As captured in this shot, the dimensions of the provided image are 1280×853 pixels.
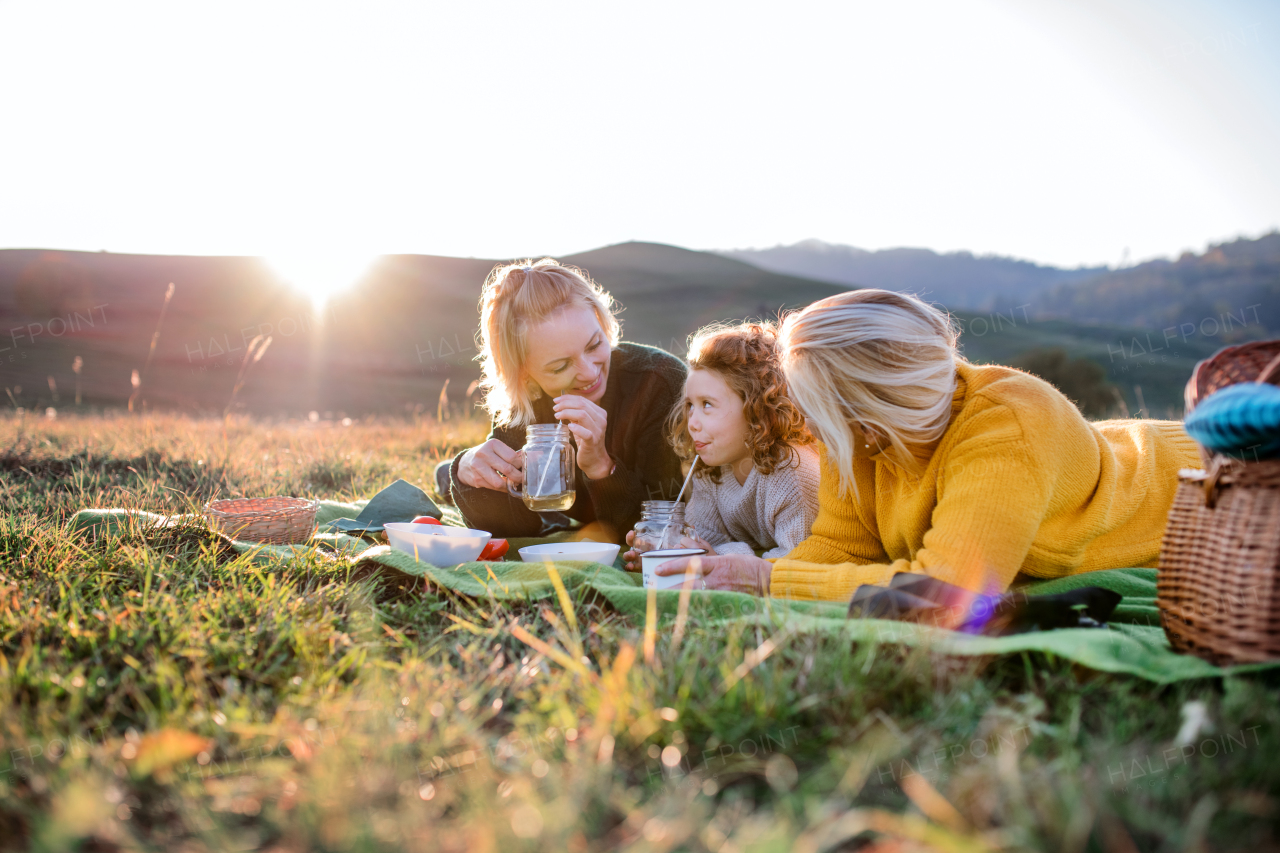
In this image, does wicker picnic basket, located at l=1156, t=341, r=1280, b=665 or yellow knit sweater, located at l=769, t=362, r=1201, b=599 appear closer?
wicker picnic basket, located at l=1156, t=341, r=1280, b=665

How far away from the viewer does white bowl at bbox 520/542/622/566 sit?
2572mm

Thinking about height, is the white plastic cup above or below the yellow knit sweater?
below

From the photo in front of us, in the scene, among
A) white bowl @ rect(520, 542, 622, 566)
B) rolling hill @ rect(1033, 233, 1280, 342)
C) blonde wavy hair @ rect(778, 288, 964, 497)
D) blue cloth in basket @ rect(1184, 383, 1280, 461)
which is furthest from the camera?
rolling hill @ rect(1033, 233, 1280, 342)

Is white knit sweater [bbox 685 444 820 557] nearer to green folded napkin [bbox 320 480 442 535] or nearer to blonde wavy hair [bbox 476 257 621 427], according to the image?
blonde wavy hair [bbox 476 257 621 427]

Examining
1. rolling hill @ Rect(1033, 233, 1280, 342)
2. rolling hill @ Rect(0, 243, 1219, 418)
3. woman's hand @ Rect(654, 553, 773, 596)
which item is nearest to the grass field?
woman's hand @ Rect(654, 553, 773, 596)

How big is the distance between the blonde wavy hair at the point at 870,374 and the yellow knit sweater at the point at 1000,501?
0.12m

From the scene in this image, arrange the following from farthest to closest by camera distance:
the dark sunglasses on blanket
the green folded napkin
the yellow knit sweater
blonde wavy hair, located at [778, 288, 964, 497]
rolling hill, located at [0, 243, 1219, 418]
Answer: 1. rolling hill, located at [0, 243, 1219, 418]
2. the green folded napkin
3. blonde wavy hair, located at [778, 288, 964, 497]
4. the yellow knit sweater
5. the dark sunglasses on blanket

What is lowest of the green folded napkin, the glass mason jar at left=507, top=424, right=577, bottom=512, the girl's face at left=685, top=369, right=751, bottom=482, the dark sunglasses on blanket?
the green folded napkin

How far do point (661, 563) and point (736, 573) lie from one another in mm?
257

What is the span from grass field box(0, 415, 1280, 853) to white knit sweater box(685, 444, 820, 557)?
3.36 feet

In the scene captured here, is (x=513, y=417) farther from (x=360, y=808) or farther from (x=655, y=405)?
(x=360, y=808)

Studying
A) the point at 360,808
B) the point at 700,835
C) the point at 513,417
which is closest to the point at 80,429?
the point at 513,417

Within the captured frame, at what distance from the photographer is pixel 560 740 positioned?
133cm

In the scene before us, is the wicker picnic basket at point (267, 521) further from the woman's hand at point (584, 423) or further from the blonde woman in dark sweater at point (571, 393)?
the woman's hand at point (584, 423)
